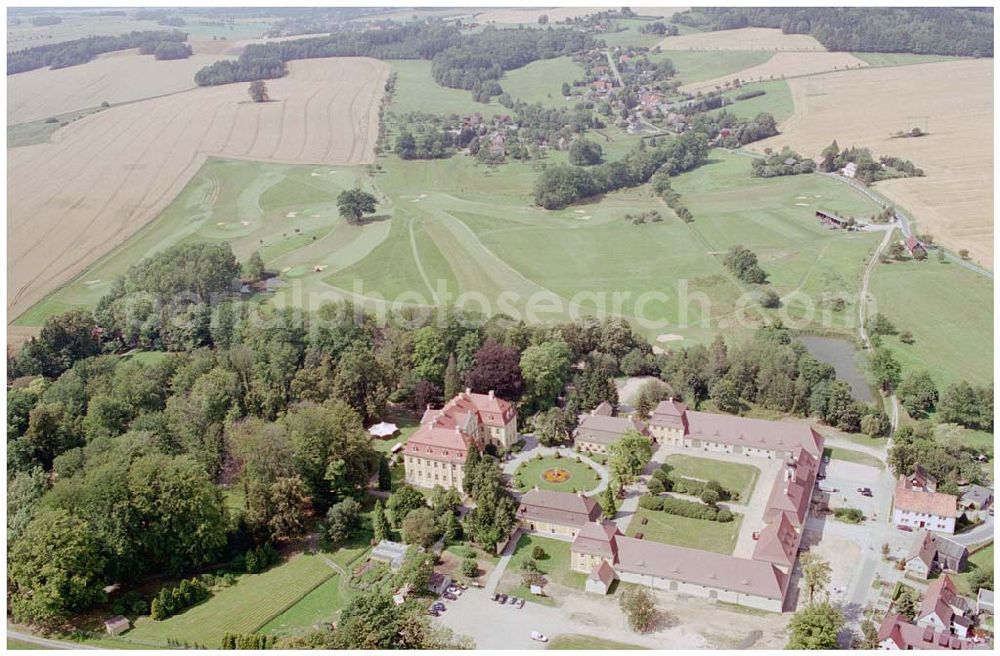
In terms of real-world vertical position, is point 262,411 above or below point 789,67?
below

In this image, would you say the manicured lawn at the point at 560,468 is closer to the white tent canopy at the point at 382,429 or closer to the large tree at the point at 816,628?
the white tent canopy at the point at 382,429

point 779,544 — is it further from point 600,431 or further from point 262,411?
point 262,411

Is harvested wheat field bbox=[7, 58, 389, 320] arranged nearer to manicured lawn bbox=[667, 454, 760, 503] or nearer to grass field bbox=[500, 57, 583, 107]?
grass field bbox=[500, 57, 583, 107]

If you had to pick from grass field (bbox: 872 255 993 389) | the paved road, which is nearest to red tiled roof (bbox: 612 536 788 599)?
the paved road

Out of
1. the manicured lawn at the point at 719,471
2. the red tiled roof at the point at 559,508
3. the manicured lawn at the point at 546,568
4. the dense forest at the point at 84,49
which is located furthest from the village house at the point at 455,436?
the dense forest at the point at 84,49

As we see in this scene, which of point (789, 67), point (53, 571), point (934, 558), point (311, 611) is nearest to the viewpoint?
point (53, 571)

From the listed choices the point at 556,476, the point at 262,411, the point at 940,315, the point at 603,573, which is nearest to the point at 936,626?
the point at 603,573

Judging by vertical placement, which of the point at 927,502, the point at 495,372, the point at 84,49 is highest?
the point at 84,49
